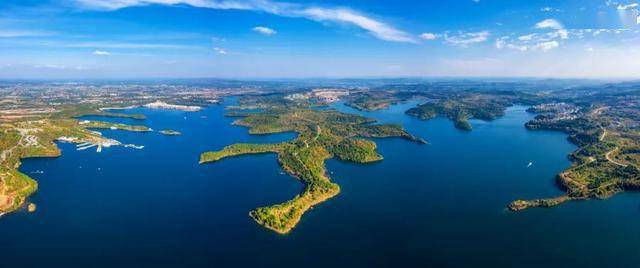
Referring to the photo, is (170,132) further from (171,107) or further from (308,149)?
(171,107)

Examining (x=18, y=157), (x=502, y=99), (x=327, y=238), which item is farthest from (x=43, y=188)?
(x=502, y=99)

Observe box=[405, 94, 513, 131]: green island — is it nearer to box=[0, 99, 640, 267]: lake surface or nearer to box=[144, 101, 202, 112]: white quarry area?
box=[0, 99, 640, 267]: lake surface

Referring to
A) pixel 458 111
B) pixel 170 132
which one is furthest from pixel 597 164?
pixel 170 132

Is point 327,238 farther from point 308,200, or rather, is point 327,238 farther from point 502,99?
point 502,99

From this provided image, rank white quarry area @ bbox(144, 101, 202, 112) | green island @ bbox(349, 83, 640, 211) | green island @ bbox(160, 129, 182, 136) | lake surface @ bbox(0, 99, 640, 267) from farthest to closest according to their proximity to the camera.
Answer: white quarry area @ bbox(144, 101, 202, 112), green island @ bbox(160, 129, 182, 136), green island @ bbox(349, 83, 640, 211), lake surface @ bbox(0, 99, 640, 267)

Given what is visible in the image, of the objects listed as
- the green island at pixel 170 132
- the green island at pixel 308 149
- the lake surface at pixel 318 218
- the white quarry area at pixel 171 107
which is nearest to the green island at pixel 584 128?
the lake surface at pixel 318 218

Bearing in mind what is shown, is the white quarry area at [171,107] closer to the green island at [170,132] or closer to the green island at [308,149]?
the green island at [308,149]

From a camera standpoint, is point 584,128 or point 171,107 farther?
A: point 171,107

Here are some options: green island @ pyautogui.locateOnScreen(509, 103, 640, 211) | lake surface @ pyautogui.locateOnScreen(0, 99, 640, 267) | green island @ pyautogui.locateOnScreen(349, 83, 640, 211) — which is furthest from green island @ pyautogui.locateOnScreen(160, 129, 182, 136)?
green island @ pyautogui.locateOnScreen(509, 103, 640, 211)
